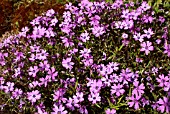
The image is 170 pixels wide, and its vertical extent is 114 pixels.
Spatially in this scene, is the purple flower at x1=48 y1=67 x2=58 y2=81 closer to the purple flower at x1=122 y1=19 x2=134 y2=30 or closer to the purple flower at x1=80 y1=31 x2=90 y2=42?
the purple flower at x1=80 y1=31 x2=90 y2=42

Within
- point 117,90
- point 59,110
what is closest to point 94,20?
point 117,90

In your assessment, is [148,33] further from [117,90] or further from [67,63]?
[67,63]

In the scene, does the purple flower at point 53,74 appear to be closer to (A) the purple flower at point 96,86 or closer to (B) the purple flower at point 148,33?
(A) the purple flower at point 96,86

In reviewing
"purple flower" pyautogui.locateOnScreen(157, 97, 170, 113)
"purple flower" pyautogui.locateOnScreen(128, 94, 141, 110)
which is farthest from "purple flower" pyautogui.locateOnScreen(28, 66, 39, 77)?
"purple flower" pyautogui.locateOnScreen(157, 97, 170, 113)

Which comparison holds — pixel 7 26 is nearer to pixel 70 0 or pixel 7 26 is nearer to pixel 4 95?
pixel 70 0

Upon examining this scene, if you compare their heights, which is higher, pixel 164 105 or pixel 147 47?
pixel 147 47

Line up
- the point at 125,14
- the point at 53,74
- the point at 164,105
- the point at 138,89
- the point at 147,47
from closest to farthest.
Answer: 1. the point at 164,105
2. the point at 138,89
3. the point at 53,74
4. the point at 147,47
5. the point at 125,14

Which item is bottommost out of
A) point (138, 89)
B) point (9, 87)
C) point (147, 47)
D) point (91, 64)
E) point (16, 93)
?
point (138, 89)

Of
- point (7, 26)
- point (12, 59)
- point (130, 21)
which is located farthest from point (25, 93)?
point (7, 26)
